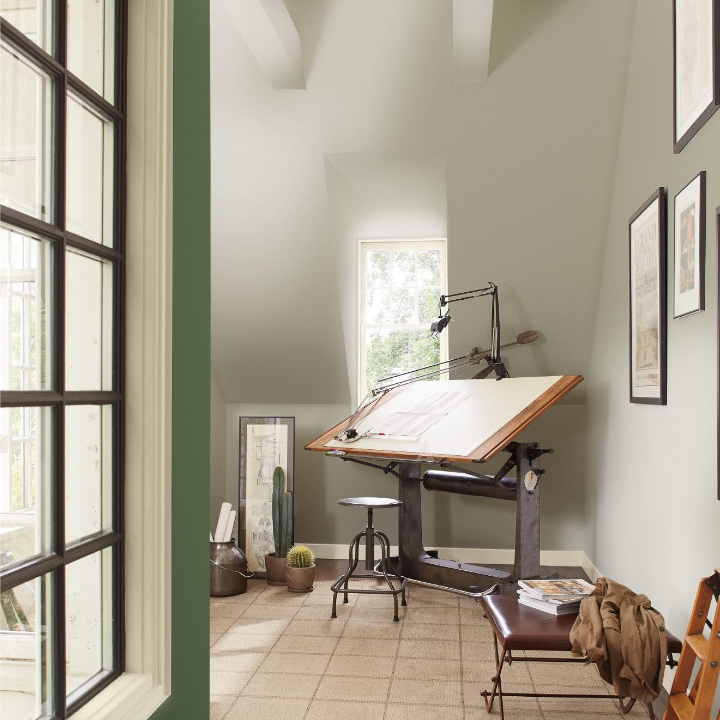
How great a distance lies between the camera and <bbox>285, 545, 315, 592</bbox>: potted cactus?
202 inches

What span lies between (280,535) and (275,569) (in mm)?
232

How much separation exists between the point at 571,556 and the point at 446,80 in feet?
11.3

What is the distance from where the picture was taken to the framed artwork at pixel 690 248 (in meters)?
2.81

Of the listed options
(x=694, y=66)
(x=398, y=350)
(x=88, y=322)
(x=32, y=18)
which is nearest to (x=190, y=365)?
(x=88, y=322)

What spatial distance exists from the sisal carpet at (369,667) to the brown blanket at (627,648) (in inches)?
25.1

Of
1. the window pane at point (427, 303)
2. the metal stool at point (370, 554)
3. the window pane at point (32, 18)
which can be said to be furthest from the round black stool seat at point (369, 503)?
the window pane at point (32, 18)

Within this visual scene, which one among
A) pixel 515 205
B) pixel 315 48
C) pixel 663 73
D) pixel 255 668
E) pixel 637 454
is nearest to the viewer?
pixel 663 73

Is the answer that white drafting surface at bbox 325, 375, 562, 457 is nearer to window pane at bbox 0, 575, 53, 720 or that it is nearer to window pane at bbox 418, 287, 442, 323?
window pane at bbox 418, 287, 442, 323

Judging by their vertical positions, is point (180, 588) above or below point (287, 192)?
below

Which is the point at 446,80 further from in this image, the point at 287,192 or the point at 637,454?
the point at 637,454

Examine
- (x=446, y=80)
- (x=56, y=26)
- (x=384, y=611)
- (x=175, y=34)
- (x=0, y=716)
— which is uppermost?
(x=446, y=80)

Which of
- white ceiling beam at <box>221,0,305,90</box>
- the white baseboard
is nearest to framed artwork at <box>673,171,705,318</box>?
white ceiling beam at <box>221,0,305,90</box>

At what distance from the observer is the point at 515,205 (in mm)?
4930

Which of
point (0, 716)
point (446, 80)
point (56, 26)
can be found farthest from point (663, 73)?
point (0, 716)
